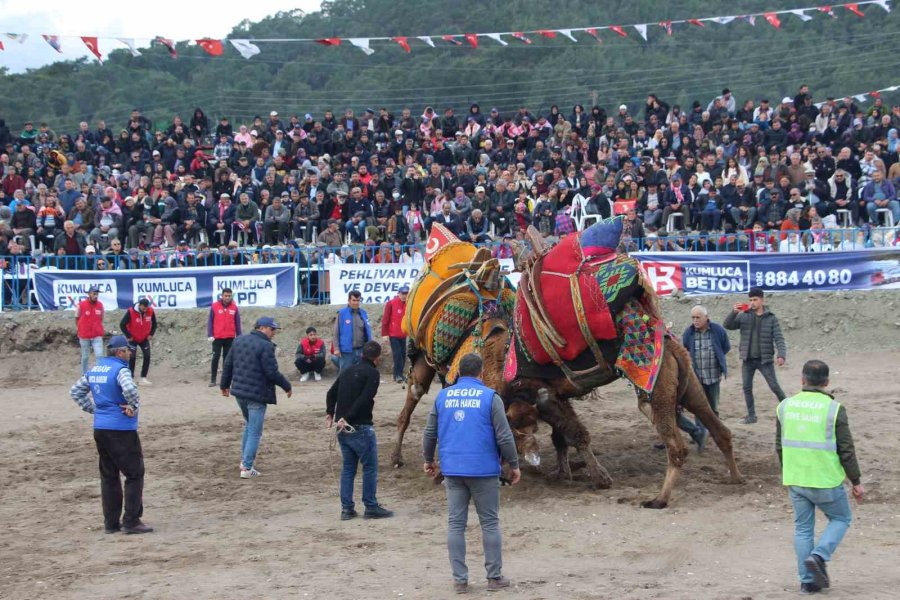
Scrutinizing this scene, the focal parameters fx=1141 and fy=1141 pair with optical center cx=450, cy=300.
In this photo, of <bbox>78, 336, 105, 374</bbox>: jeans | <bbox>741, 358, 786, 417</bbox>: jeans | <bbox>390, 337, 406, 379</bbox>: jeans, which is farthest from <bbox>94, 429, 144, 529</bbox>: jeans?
<bbox>78, 336, 105, 374</bbox>: jeans

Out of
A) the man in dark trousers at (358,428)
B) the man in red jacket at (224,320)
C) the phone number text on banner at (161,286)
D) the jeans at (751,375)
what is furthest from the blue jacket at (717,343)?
the phone number text on banner at (161,286)

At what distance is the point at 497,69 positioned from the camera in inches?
1791

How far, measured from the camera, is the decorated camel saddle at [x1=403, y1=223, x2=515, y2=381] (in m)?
11.6

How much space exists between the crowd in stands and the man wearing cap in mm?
8929

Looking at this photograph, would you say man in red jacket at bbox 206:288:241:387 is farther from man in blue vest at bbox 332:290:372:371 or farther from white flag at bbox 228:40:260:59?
white flag at bbox 228:40:260:59

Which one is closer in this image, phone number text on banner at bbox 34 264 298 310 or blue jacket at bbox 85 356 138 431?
blue jacket at bbox 85 356 138 431

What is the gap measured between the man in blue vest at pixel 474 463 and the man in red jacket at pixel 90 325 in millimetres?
12043

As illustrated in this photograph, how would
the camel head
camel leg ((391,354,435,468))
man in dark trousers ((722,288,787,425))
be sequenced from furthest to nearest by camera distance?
man in dark trousers ((722,288,787,425)) → camel leg ((391,354,435,468)) → the camel head

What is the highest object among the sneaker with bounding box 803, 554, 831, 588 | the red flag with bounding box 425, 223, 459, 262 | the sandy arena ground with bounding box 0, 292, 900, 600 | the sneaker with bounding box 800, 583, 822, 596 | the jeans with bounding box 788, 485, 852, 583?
the red flag with bounding box 425, 223, 459, 262

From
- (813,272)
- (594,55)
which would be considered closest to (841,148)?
(813,272)

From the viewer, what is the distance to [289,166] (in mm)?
26469

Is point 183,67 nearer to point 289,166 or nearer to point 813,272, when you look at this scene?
point 289,166

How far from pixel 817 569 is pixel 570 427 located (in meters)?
3.94

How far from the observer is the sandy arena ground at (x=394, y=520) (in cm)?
809
